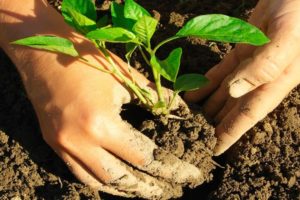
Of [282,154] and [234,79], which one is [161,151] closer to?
[234,79]

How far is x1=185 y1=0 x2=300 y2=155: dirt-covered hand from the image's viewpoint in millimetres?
1380

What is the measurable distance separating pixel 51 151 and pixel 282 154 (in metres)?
0.80

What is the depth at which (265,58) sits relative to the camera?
1373mm

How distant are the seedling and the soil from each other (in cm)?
14

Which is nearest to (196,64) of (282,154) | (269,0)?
(269,0)

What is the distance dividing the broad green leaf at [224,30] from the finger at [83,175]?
535mm

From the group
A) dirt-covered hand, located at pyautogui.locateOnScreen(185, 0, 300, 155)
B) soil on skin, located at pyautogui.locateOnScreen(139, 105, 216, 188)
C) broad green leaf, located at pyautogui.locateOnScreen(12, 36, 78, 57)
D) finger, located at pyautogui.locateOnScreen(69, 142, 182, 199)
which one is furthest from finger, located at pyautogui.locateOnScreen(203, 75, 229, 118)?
broad green leaf, located at pyautogui.locateOnScreen(12, 36, 78, 57)

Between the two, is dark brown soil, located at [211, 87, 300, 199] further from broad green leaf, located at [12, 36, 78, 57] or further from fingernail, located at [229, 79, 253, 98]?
broad green leaf, located at [12, 36, 78, 57]

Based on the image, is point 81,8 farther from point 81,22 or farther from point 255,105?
point 255,105

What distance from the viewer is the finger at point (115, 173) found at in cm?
142

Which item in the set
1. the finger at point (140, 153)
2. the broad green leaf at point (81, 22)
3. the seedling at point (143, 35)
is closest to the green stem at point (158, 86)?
the seedling at point (143, 35)

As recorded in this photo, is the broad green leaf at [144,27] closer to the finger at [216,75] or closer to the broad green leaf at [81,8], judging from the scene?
the broad green leaf at [81,8]

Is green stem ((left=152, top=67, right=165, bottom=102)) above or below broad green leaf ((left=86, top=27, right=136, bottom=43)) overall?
below

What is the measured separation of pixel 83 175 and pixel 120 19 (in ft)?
1.66
